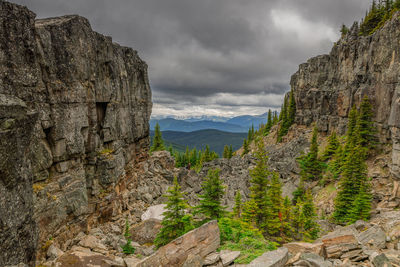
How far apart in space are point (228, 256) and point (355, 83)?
173ft

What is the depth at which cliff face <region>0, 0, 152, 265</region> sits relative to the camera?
8.96m

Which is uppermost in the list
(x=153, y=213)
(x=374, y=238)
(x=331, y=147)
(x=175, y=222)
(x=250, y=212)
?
(x=331, y=147)

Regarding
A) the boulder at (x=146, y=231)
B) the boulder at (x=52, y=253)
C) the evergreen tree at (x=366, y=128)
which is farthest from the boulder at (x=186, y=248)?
the evergreen tree at (x=366, y=128)

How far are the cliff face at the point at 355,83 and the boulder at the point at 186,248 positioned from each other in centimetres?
2511

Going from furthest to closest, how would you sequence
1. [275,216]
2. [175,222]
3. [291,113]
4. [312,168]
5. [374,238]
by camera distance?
[291,113] < [312,168] < [275,216] < [175,222] < [374,238]

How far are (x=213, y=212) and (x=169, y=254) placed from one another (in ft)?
22.3

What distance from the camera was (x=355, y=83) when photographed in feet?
156

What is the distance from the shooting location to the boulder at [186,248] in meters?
10.7

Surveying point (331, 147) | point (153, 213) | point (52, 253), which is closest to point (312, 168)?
point (331, 147)

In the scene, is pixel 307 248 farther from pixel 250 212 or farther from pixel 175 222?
pixel 250 212

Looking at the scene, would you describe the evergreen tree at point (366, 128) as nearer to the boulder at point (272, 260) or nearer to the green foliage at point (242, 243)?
the green foliage at point (242, 243)

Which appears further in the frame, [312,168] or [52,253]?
[312,168]

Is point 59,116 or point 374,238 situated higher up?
point 59,116

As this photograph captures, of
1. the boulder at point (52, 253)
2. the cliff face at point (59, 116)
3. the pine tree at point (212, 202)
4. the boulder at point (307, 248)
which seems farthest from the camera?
the pine tree at point (212, 202)
